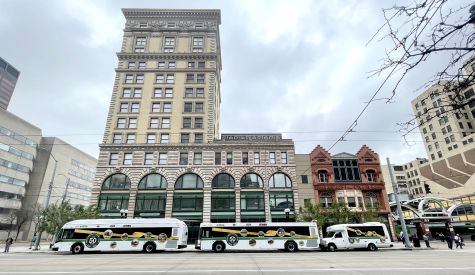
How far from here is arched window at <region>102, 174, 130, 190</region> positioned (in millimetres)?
39312

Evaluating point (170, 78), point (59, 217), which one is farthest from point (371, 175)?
point (59, 217)

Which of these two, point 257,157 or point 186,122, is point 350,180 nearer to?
point 257,157

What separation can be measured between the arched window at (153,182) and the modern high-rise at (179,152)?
149 mm

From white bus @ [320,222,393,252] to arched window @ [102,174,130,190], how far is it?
28514mm

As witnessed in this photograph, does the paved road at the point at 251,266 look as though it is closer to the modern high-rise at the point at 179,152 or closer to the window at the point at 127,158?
the modern high-rise at the point at 179,152

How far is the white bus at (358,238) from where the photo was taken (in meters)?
28.1

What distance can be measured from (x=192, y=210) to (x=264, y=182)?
11.4 m

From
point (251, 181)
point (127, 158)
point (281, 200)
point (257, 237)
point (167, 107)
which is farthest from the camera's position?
point (167, 107)

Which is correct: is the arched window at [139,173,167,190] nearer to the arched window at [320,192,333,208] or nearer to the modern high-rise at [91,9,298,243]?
the modern high-rise at [91,9,298,243]

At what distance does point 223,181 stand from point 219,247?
1443 centimetres

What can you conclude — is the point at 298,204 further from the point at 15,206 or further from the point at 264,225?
the point at 15,206

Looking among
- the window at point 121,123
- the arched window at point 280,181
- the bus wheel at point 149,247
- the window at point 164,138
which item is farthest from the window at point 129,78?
the bus wheel at point 149,247

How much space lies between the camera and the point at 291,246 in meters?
26.7

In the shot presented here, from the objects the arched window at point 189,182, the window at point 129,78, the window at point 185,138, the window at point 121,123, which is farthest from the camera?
the window at point 129,78
